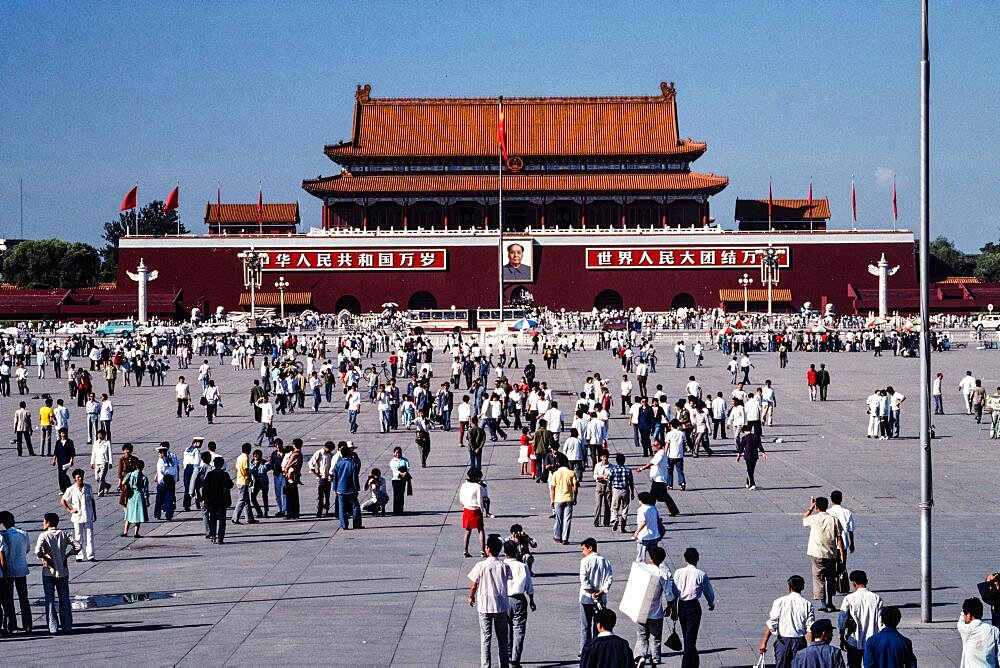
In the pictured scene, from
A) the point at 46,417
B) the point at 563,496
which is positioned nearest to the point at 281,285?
the point at 46,417

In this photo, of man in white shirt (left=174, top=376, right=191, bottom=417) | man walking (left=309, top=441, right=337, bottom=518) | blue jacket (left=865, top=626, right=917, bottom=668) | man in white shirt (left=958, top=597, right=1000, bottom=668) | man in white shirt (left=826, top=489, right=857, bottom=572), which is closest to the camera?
blue jacket (left=865, top=626, right=917, bottom=668)

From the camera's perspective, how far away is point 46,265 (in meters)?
89.8

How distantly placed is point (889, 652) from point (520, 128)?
232 ft

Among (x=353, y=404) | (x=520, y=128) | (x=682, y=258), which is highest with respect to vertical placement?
(x=520, y=128)

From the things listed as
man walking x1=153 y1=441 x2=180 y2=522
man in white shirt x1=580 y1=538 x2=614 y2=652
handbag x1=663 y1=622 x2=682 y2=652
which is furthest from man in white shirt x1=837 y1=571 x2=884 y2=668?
man walking x1=153 y1=441 x2=180 y2=522

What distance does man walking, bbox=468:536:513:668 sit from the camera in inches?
382

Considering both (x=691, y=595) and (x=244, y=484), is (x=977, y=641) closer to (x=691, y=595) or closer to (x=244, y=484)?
(x=691, y=595)

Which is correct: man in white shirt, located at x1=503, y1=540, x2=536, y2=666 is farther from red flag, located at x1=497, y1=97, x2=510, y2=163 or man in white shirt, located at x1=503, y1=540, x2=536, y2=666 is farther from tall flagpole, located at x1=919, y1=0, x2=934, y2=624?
red flag, located at x1=497, y1=97, x2=510, y2=163

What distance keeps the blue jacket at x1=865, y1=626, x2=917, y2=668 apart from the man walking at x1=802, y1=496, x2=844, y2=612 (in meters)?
2.93

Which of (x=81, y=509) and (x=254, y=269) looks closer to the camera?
(x=81, y=509)

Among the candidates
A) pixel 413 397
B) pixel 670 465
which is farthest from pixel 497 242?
pixel 670 465

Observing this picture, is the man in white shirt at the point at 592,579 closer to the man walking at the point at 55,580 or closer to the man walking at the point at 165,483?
the man walking at the point at 55,580

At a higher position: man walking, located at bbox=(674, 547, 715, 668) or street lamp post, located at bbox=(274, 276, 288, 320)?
street lamp post, located at bbox=(274, 276, 288, 320)

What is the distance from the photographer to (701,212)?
75062mm
